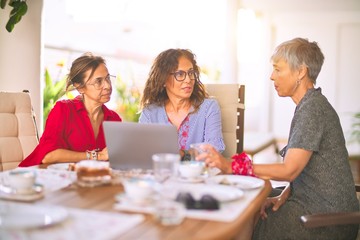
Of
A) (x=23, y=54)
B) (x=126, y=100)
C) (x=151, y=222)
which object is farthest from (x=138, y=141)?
(x=126, y=100)

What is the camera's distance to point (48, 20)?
28.4 feet

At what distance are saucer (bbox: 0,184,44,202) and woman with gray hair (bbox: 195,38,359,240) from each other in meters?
0.63

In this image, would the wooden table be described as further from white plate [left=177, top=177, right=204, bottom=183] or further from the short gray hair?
the short gray hair

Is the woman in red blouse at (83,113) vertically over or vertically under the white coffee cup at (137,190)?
over

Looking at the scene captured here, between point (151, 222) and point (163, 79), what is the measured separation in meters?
1.43

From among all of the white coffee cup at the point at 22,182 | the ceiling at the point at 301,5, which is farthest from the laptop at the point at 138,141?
the ceiling at the point at 301,5

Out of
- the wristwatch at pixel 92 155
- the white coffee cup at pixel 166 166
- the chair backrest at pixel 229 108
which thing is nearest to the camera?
the white coffee cup at pixel 166 166

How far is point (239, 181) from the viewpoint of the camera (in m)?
1.78

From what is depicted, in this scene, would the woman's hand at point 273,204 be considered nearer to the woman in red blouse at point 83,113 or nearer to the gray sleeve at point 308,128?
the gray sleeve at point 308,128

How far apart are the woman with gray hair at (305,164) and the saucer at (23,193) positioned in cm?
63

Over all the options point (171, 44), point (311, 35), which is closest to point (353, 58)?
point (311, 35)

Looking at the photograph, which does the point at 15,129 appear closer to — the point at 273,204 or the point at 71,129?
the point at 71,129

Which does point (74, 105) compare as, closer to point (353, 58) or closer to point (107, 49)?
point (353, 58)

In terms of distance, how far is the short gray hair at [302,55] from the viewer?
2.10 meters
